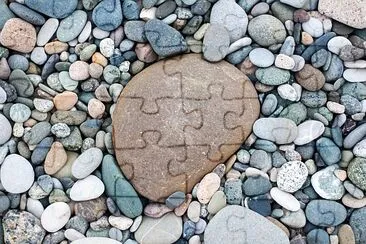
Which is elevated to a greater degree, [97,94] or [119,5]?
[119,5]

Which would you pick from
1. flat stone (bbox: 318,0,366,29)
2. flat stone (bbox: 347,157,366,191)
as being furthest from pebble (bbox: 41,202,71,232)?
flat stone (bbox: 318,0,366,29)

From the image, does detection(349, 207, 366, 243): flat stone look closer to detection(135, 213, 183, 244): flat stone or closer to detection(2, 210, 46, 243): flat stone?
detection(135, 213, 183, 244): flat stone

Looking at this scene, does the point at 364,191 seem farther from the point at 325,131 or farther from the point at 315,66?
the point at 315,66

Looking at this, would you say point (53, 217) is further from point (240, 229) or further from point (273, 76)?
point (273, 76)

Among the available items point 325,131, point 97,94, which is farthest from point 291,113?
point 97,94

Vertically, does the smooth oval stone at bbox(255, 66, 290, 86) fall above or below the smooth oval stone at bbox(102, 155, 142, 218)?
above

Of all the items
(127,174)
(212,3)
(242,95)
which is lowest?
(127,174)

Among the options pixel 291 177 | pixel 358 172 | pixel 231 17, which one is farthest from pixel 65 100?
pixel 358 172
